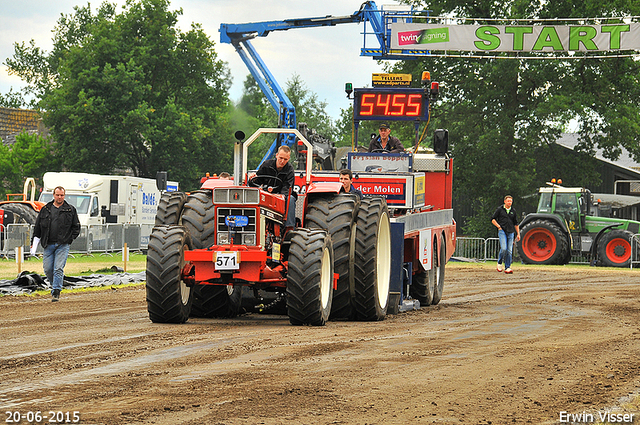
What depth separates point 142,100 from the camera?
49781mm

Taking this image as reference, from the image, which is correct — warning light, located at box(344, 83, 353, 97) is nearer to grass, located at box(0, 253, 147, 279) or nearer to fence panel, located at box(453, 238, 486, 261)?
grass, located at box(0, 253, 147, 279)

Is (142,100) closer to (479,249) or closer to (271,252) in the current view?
(479,249)

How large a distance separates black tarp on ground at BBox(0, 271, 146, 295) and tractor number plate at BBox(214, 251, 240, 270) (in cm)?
732

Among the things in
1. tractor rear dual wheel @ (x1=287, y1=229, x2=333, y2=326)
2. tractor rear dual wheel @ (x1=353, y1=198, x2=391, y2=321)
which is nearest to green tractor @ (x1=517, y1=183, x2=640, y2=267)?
tractor rear dual wheel @ (x1=353, y1=198, x2=391, y2=321)

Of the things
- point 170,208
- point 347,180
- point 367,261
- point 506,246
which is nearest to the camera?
point 367,261

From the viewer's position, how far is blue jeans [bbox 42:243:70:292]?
47.4ft

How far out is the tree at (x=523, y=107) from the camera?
→ 124 ft

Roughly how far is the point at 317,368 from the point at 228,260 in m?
2.98

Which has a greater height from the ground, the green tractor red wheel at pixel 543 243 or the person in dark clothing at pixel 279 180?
the person in dark clothing at pixel 279 180

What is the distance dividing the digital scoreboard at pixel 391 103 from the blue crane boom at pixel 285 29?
1041cm

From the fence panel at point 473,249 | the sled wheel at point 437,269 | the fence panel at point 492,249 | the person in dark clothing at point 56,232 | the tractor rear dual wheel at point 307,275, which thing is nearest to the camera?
the tractor rear dual wheel at point 307,275

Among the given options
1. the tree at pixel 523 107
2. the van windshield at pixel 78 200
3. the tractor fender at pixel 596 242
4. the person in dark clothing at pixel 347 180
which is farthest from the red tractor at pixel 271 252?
the tree at pixel 523 107

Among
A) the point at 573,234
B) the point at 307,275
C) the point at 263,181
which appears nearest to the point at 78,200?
the point at 573,234

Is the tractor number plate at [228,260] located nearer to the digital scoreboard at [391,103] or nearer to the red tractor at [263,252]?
the red tractor at [263,252]
